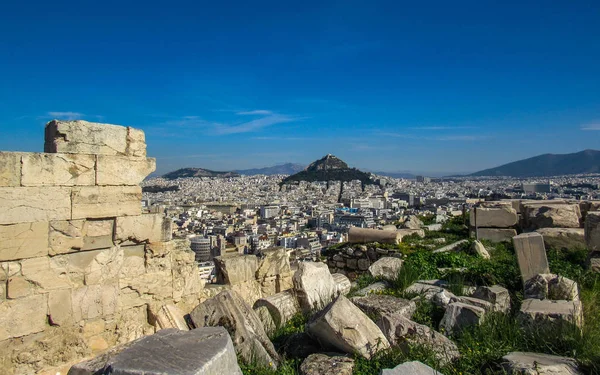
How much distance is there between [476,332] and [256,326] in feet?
7.35

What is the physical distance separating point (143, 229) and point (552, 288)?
495 centimetres

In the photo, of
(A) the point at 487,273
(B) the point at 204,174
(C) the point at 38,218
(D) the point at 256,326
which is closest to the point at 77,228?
(C) the point at 38,218

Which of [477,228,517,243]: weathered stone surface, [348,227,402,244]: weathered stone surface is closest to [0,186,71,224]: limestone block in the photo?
[348,227,402,244]: weathered stone surface

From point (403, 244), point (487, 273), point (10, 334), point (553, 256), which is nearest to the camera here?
point (10, 334)

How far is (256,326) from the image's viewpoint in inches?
182

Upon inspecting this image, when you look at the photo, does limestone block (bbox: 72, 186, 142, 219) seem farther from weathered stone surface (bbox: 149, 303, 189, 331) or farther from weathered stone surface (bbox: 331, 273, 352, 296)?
weathered stone surface (bbox: 331, 273, 352, 296)

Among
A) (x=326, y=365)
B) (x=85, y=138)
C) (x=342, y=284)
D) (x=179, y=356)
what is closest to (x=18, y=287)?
(x=85, y=138)

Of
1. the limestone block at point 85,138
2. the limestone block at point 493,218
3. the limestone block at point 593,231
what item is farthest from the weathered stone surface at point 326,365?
the limestone block at point 493,218

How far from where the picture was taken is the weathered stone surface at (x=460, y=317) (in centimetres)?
456

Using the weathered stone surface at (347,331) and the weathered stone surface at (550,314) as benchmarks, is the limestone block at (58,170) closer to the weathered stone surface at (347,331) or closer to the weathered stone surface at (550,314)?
the weathered stone surface at (347,331)

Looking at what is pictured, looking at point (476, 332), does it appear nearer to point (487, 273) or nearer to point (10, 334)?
point (487, 273)

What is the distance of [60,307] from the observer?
15.3 ft

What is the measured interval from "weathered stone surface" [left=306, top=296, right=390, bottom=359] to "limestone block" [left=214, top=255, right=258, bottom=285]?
217 centimetres

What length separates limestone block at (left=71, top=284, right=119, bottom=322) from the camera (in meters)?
4.77
